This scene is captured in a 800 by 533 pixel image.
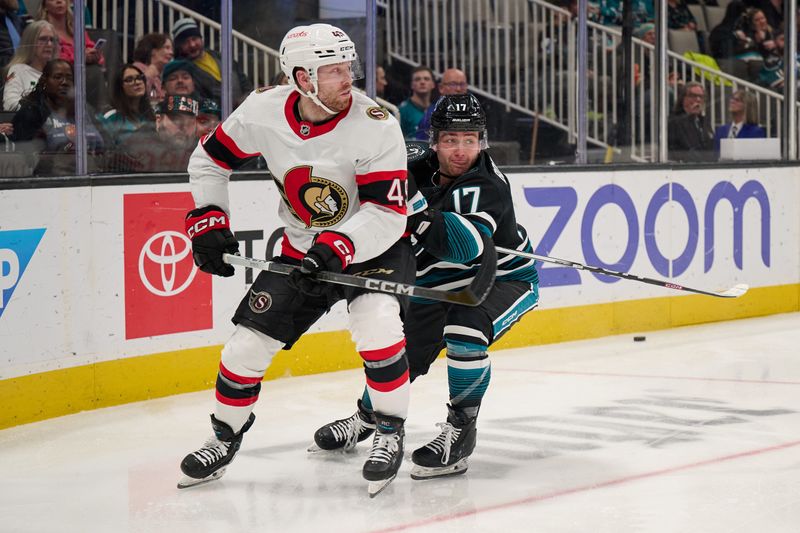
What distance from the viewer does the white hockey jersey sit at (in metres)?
3.16

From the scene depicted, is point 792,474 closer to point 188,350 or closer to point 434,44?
point 188,350

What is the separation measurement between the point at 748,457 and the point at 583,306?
8.21 feet

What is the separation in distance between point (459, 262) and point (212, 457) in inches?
32.1

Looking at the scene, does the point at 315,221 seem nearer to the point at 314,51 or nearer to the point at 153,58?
the point at 314,51

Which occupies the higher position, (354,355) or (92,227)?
(92,227)

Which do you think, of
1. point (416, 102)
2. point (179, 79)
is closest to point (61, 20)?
point (179, 79)

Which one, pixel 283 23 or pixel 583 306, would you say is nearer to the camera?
pixel 283 23

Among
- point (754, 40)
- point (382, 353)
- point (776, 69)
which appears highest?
point (754, 40)

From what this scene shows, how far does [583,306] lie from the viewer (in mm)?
6133

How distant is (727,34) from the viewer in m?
7.21

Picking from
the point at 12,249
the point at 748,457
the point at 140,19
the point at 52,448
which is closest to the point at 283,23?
the point at 140,19

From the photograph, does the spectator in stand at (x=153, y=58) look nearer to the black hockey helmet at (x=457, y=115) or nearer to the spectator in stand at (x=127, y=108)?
the spectator in stand at (x=127, y=108)

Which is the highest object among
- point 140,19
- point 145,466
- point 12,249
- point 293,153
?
point 140,19

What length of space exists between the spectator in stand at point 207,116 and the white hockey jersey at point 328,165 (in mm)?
1675
